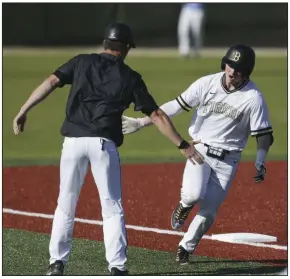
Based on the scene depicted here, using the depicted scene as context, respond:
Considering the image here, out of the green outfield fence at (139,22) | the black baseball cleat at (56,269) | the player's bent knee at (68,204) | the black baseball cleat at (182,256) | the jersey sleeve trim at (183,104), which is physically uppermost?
the jersey sleeve trim at (183,104)

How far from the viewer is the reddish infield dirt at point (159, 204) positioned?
10.3 m

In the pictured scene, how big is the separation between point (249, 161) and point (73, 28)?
862 inches

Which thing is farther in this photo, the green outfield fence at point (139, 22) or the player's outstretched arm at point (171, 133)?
the green outfield fence at point (139, 22)

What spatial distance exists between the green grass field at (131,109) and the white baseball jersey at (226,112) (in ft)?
22.7

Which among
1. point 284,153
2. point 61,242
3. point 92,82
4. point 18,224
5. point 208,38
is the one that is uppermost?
point 92,82

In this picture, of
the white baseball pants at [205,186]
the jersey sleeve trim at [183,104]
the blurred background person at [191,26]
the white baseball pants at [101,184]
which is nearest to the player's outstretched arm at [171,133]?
the white baseball pants at [101,184]

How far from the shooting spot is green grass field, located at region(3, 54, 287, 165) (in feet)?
56.2

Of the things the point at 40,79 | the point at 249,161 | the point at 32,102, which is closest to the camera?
the point at 32,102

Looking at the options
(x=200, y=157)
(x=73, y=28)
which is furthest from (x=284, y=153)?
(x=73, y=28)

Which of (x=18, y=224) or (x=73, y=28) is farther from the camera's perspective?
(x=73, y=28)

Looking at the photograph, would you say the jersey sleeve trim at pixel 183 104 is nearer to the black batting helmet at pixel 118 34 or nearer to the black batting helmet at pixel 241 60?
the black batting helmet at pixel 241 60

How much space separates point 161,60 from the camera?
3231cm

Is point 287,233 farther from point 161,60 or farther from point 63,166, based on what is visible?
point 161,60

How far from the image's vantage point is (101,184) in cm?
831
